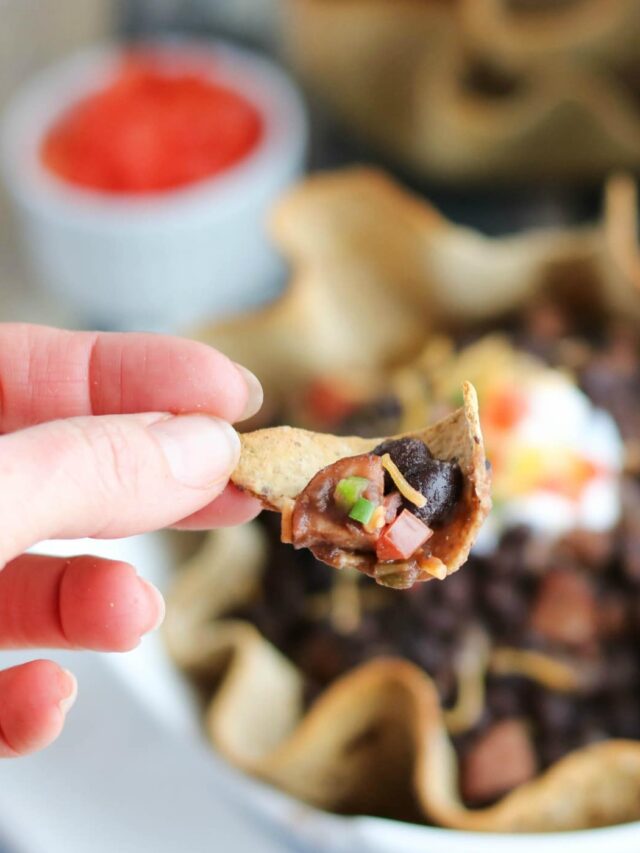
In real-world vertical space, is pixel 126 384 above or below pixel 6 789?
above

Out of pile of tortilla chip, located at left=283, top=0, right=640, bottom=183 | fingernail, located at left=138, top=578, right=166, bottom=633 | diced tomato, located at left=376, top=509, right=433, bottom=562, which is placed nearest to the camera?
diced tomato, located at left=376, top=509, right=433, bottom=562

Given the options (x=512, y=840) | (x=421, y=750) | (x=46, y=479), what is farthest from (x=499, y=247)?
(x=46, y=479)

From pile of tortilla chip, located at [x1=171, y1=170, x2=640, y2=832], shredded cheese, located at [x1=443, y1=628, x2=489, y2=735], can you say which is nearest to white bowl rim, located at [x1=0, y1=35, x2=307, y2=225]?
pile of tortilla chip, located at [x1=171, y1=170, x2=640, y2=832]

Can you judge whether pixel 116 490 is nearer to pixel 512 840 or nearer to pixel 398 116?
pixel 512 840

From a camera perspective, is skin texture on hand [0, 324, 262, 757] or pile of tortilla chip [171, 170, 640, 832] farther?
pile of tortilla chip [171, 170, 640, 832]

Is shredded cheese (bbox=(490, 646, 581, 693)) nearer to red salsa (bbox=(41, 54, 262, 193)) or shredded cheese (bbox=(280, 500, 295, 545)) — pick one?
shredded cheese (bbox=(280, 500, 295, 545))

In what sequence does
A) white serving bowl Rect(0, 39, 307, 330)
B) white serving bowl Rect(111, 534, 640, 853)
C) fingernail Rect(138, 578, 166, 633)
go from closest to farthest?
fingernail Rect(138, 578, 166, 633) < white serving bowl Rect(111, 534, 640, 853) < white serving bowl Rect(0, 39, 307, 330)
